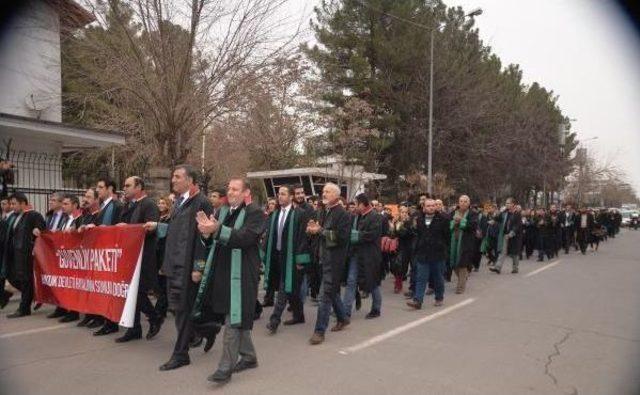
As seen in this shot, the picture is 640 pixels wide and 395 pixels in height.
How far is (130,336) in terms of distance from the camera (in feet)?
21.2

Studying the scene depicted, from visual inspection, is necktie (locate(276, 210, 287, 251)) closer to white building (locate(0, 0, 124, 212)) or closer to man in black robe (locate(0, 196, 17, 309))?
man in black robe (locate(0, 196, 17, 309))

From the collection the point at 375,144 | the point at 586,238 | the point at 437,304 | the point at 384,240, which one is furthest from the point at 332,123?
the point at 437,304

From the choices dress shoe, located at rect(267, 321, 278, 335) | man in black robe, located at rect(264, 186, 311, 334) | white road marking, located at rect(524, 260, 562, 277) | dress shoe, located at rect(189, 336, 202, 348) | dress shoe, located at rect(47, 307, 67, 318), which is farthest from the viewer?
white road marking, located at rect(524, 260, 562, 277)

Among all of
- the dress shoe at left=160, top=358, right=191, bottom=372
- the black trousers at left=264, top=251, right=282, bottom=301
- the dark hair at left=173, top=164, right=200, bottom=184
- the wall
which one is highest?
the wall

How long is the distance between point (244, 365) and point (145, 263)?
6.60ft

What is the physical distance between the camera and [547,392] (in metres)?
4.83

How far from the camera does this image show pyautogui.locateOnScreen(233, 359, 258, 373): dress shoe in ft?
17.0

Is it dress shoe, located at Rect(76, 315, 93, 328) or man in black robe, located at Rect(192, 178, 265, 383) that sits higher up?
man in black robe, located at Rect(192, 178, 265, 383)

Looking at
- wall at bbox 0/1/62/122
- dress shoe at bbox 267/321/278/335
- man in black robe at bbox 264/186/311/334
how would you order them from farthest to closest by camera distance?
wall at bbox 0/1/62/122, man in black robe at bbox 264/186/311/334, dress shoe at bbox 267/321/278/335

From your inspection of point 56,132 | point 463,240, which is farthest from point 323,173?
point 463,240

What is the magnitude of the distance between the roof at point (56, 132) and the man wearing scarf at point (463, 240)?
8.94 metres

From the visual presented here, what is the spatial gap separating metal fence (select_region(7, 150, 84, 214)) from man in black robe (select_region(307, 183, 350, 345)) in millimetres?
7902

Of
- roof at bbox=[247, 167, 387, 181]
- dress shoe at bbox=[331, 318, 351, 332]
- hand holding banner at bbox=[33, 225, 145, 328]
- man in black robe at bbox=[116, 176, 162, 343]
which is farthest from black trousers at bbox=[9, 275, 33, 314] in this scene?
roof at bbox=[247, 167, 387, 181]

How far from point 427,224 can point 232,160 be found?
101ft
